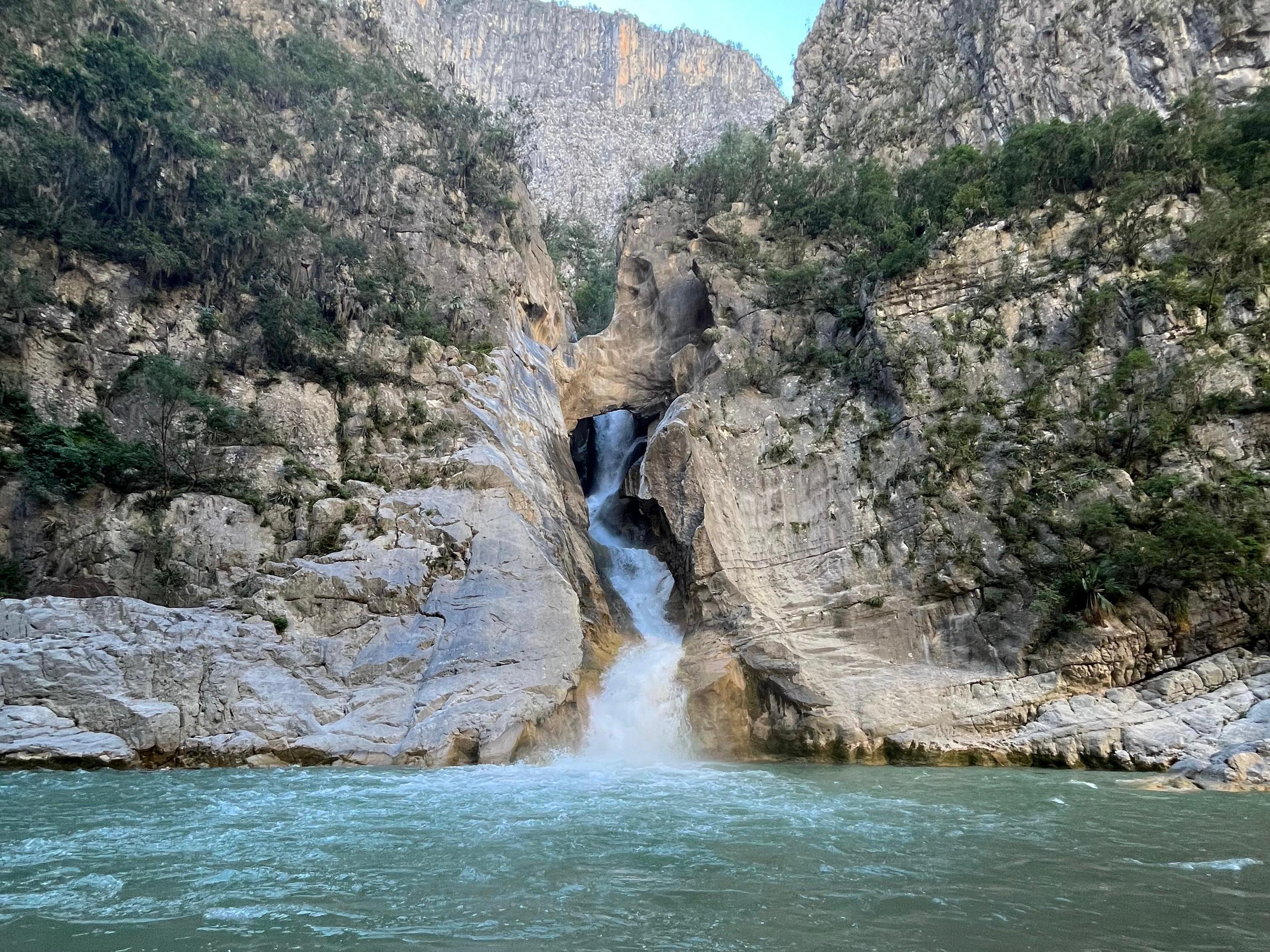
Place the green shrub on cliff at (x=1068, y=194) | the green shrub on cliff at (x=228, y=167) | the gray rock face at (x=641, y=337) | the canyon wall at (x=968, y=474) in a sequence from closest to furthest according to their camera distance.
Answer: the canyon wall at (x=968, y=474) → the green shrub on cliff at (x=1068, y=194) → the green shrub on cliff at (x=228, y=167) → the gray rock face at (x=641, y=337)

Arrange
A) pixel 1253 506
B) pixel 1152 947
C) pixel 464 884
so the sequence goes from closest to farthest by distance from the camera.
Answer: pixel 1152 947 → pixel 464 884 → pixel 1253 506

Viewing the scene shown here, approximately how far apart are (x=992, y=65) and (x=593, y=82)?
53893 millimetres

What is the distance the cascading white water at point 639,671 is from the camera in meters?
19.1

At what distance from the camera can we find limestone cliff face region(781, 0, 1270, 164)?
30.2 m

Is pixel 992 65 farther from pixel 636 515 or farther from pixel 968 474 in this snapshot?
pixel 636 515

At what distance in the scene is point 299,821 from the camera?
31.8 ft

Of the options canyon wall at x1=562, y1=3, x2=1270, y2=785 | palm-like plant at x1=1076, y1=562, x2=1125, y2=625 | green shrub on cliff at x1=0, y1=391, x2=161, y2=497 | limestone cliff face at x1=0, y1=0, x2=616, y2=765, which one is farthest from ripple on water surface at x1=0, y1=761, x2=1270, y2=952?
green shrub on cliff at x1=0, y1=391, x2=161, y2=497

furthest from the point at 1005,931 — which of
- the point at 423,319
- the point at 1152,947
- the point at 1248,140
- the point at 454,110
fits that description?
the point at 454,110

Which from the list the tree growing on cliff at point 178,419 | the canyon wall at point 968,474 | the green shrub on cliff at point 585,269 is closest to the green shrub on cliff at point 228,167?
the tree growing on cliff at point 178,419

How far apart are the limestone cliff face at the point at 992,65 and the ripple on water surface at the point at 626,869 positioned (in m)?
27.1

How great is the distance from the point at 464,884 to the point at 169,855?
3301 mm

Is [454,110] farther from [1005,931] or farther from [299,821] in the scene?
[1005,931]

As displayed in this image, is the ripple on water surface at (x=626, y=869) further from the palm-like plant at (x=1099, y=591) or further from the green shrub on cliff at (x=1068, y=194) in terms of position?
the green shrub on cliff at (x=1068, y=194)

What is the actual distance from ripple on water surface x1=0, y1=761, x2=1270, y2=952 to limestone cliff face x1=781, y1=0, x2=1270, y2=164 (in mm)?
27060
